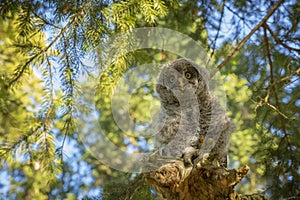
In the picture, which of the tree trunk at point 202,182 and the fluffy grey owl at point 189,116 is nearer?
the tree trunk at point 202,182

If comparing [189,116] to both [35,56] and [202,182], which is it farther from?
[35,56]

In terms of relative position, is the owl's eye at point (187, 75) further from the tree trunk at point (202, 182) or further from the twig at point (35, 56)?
the twig at point (35, 56)

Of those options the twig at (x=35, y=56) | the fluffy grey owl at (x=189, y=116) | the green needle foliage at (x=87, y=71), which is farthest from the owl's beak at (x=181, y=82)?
the twig at (x=35, y=56)

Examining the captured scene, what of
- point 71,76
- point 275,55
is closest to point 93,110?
point 71,76

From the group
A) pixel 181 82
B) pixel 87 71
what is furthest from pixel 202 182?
pixel 87 71

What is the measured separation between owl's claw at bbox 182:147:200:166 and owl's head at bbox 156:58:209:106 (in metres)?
0.30

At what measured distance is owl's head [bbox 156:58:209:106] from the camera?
2.00 m

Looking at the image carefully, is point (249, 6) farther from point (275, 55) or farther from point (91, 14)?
point (91, 14)

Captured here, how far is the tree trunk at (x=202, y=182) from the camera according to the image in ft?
5.23

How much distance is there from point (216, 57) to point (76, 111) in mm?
2187

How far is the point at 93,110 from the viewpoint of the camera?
7.48 ft

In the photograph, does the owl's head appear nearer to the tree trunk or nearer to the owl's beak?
the owl's beak

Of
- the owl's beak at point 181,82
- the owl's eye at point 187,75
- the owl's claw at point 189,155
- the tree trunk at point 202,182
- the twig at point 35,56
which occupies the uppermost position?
the owl's eye at point 187,75

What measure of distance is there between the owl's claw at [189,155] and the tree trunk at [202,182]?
0.03 m
